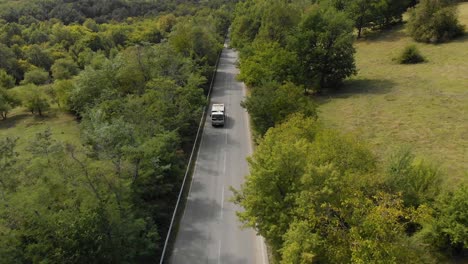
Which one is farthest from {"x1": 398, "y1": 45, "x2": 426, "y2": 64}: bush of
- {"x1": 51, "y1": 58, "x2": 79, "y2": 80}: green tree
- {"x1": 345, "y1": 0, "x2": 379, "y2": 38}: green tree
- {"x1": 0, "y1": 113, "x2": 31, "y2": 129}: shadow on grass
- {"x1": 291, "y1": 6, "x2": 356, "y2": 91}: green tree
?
{"x1": 51, "y1": 58, "x2": 79, "y2": 80}: green tree

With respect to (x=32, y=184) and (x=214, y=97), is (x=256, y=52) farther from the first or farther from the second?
(x=32, y=184)

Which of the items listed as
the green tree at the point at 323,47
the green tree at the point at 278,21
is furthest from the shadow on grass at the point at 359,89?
the green tree at the point at 278,21

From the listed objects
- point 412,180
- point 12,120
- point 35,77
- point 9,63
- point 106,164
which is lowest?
point 12,120

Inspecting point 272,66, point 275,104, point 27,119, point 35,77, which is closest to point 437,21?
point 272,66

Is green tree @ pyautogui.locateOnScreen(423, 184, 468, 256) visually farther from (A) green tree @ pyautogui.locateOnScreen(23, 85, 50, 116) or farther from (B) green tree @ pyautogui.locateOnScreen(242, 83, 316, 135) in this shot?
(A) green tree @ pyautogui.locateOnScreen(23, 85, 50, 116)

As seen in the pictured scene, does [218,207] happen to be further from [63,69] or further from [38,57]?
[38,57]

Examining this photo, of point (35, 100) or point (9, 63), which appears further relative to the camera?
point (9, 63)

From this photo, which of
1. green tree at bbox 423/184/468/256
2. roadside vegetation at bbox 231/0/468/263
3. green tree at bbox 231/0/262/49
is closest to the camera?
roadside vegetation at bbox 231/0/468/263
